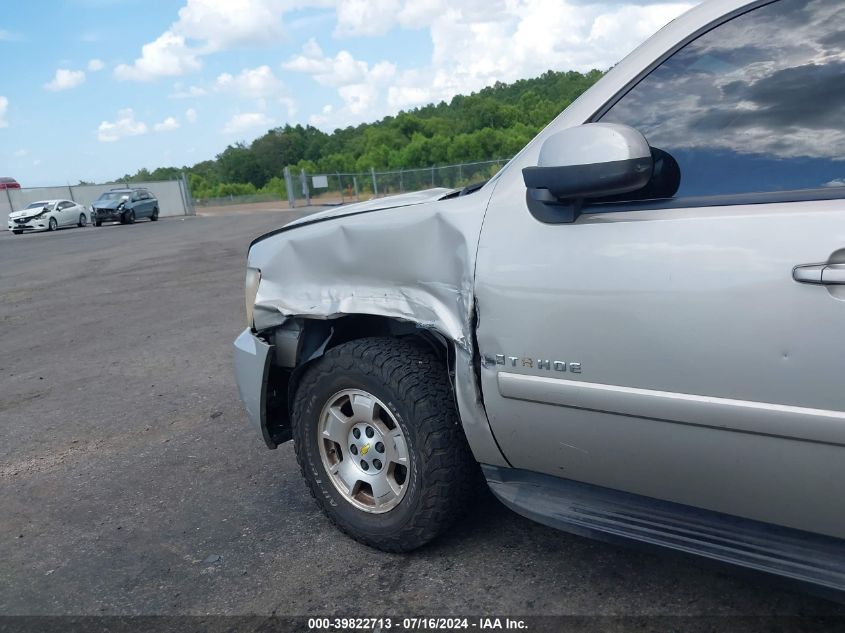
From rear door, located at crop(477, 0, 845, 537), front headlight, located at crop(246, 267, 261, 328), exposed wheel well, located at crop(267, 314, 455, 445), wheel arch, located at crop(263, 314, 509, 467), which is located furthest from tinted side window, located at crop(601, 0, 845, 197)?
front headlight, located at crop(246, 267, 261, 328)

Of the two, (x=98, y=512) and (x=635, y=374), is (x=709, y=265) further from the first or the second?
(x=98, y=512)

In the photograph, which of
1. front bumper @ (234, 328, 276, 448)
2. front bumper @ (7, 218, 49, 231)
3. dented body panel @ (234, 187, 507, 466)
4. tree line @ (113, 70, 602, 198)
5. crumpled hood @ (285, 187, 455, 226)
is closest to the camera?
dented body panel @ (234, 187, 507, 466)

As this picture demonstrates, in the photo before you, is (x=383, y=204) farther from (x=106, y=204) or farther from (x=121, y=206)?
(x=106, y=204)

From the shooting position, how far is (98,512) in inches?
139

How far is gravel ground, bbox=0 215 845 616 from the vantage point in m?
2.59

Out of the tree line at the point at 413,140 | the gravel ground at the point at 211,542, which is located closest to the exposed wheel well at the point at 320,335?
the gravel ground at the point at 211,542

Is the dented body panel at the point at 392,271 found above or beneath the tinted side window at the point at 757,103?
beneath

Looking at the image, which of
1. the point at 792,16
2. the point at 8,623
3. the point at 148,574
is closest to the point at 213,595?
the point at 148,574

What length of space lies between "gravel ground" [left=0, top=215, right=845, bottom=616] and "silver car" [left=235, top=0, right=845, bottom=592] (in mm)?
286

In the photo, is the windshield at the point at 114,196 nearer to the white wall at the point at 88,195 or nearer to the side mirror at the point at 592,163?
the white wall at the point at 88,195

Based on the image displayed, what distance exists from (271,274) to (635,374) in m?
1.62

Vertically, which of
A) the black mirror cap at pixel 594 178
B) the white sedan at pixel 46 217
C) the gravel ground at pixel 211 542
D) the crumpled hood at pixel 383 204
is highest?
the black mirror cap at pixel 594 178

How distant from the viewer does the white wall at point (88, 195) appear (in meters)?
35.2

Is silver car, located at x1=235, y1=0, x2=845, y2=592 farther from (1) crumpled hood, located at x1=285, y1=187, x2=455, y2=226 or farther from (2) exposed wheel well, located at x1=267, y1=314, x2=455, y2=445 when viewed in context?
(2) exposed wheel well, located at x1=267, y1=314, x2=455, y2=445
